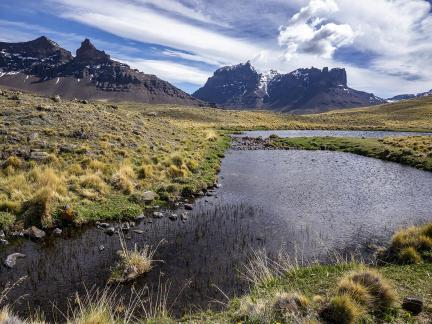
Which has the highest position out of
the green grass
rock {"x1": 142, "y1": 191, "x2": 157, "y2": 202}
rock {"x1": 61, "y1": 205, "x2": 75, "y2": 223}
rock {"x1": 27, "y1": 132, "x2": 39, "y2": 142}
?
the green grass

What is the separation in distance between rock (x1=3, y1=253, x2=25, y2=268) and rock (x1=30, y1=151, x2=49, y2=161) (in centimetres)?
1383

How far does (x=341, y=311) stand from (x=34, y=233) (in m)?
14.8

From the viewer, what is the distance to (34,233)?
1702 cm

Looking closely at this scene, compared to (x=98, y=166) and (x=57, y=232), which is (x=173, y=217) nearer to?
(x=57, y=232)

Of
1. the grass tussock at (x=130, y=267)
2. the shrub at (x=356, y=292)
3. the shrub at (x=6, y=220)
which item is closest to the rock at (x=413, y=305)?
the shrub at (x=356, y=292)

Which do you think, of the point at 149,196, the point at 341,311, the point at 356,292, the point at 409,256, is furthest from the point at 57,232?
the point at 409,256

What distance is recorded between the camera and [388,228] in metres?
20.5

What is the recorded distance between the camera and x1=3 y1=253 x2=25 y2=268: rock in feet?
46.4

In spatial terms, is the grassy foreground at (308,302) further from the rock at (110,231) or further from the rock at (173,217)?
the rock at (173,217)

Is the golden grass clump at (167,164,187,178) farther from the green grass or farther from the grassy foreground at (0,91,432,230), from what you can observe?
the green grass

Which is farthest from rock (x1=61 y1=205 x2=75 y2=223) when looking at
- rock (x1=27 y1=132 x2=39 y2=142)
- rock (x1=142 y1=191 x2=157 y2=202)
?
rock (x1=27 y1=132 x2=39 y2=142)

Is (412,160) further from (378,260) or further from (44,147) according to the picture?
(44,147)

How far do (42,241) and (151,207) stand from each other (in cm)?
734

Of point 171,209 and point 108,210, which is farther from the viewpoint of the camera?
point 171,209
